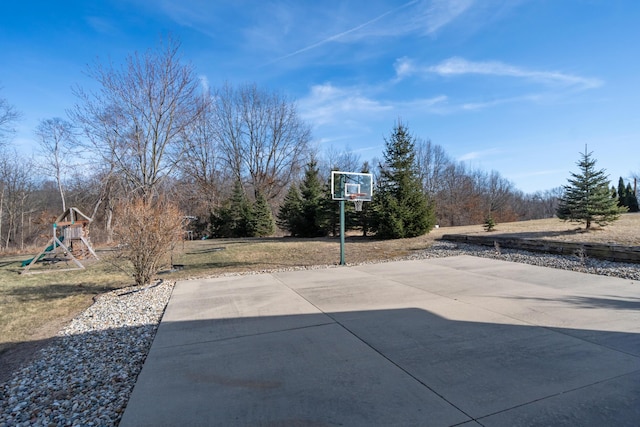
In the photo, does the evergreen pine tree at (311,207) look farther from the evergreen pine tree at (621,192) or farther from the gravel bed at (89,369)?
the evergreen pine tree at (621,192)

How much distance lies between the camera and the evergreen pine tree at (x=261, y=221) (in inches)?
986

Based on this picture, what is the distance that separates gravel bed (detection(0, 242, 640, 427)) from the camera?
2.54 meters

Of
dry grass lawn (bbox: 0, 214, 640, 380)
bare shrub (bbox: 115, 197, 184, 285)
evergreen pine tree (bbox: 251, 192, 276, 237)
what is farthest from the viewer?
evergreen pine tree (bbox: 251, 192, 276, 237)

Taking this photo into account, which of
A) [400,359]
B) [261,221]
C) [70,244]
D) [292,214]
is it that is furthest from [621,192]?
[70,244]

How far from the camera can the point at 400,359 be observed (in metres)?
3.12

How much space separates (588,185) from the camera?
34.9 feet

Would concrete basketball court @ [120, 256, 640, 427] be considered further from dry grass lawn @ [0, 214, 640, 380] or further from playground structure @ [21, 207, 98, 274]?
playground structure @ [21, 207, 98, 274]

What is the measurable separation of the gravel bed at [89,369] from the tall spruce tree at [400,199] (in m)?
9.13

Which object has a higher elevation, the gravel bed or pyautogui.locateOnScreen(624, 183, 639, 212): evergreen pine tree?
pyautogui.locateOnScreen(624, 183, 639, 212): evergreen pine tree

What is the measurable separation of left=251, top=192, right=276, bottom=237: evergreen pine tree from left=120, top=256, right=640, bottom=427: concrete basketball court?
19350 mm

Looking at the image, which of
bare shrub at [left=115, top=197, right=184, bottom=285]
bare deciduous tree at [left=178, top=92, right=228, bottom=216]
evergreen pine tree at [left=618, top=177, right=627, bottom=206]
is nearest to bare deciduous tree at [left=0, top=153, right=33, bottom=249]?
bare deciduous tree at [left=178, top=92, right=228, bottom=216]

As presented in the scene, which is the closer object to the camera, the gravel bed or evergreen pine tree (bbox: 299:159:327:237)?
the gravel bed

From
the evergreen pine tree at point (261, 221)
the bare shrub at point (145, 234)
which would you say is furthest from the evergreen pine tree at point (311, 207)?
the bare shrub at point (145, 234)

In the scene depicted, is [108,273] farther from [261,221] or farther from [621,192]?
[621,192]
